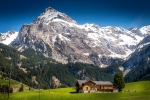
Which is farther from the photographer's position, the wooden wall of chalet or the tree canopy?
the wooden wall of chalet

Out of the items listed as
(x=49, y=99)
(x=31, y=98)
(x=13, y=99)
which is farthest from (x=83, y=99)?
(x=13, y=99)

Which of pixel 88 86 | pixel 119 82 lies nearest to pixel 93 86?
pixel 88 86

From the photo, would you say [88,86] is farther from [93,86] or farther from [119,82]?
[119,82]

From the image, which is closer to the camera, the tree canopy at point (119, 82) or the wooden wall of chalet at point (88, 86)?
the tree canopy at point (119, 82)

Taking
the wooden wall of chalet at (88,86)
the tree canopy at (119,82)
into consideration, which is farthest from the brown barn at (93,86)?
the tree canopy at (119,82)

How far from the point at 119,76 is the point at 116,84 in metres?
5.57

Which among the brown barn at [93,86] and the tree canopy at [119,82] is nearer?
the tree canopy at [119,82]

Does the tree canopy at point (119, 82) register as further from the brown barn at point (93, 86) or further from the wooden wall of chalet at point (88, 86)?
the wooden wall of chalet at point (88, 86)

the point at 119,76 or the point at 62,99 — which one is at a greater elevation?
the point at 119,76

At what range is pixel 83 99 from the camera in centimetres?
9512

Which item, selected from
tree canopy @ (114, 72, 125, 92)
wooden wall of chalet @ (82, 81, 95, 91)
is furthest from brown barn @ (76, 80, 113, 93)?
tree canopy @ (114, 72, 125, 92)

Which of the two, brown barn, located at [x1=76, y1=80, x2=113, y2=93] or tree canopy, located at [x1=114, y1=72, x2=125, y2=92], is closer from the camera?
tree canopy, located at [x1=114, y1=72, x2=125, y2=92]

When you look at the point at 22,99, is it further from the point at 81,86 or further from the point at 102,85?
the point at 102,85

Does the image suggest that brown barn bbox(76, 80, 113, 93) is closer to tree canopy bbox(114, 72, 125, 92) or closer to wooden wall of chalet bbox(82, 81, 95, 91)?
wooden wall of chalet bbox(82, 81, 95, 91)
